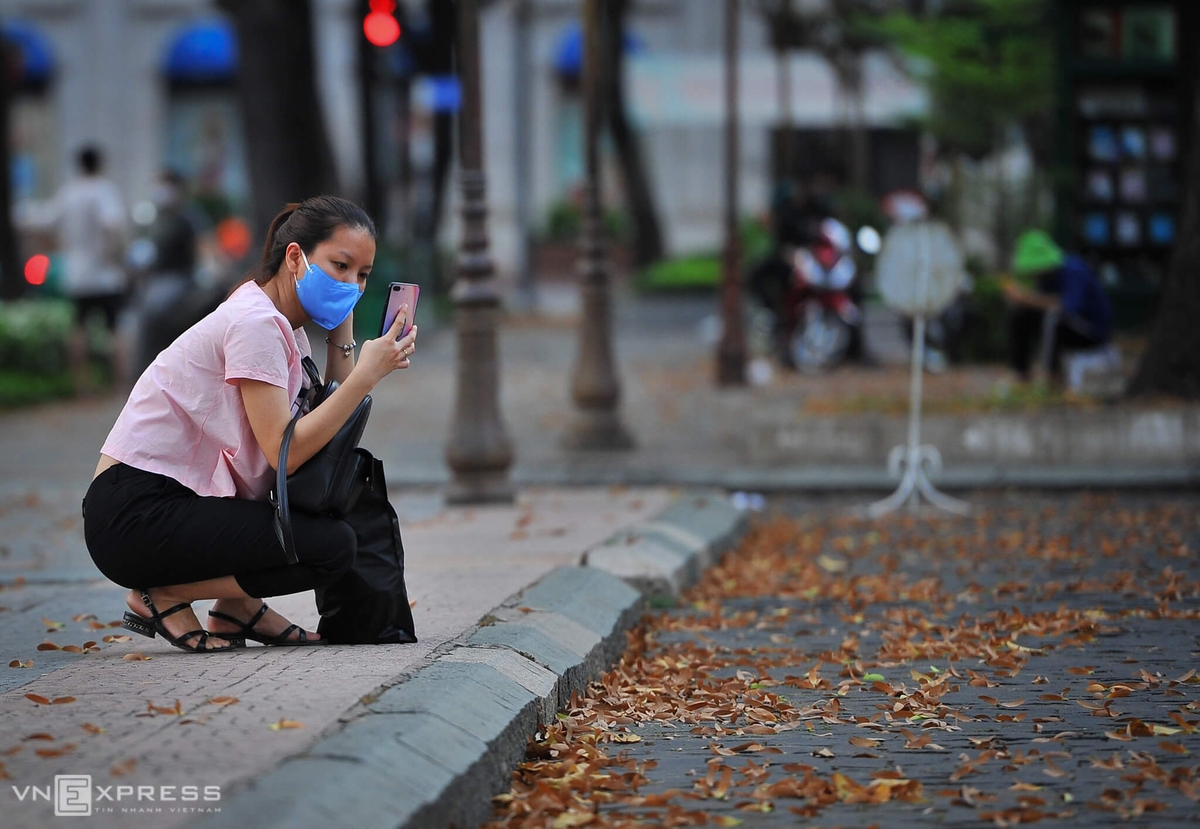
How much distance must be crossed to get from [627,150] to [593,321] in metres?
17.2

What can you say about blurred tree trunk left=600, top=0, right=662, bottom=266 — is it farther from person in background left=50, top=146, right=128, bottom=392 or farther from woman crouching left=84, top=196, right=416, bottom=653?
woman crouching left=84, top=196, right=416, bottom=653

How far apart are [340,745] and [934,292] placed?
713cm

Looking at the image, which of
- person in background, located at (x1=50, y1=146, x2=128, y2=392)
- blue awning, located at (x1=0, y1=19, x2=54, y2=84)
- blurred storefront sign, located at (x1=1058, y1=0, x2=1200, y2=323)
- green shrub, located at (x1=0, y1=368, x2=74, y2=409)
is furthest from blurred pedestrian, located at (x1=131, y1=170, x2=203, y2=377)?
blue awning, located at (x1=0, y1=19, x2=54, y2=84)

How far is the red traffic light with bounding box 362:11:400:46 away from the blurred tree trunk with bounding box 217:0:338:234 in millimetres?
6571

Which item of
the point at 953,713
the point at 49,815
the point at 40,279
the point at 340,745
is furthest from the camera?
the point at 40,279

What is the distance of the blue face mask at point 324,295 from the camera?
497 cm

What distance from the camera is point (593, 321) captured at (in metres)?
12.4

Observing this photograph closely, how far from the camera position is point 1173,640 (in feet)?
20.3

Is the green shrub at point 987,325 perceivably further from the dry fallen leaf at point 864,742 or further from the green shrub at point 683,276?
the dry fallen leaf at point 864,742

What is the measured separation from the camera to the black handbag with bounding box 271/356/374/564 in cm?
486

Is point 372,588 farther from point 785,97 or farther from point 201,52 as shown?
point 201,52

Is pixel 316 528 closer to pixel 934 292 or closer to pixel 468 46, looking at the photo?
pixel 468 46

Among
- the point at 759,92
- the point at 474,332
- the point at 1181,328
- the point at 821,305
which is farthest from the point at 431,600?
the point at 759,92

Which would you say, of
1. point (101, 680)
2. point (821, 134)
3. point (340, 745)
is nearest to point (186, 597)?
point (101, 680)
